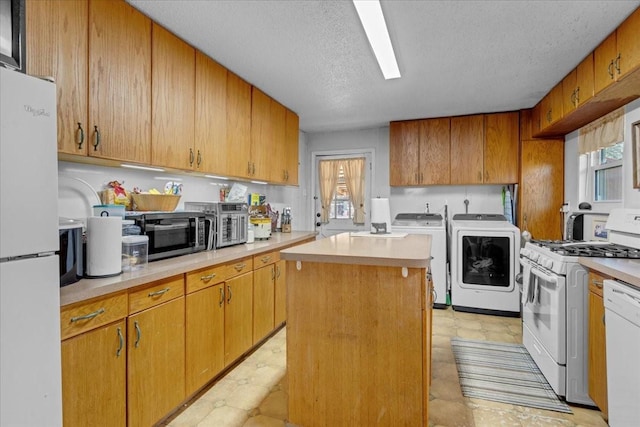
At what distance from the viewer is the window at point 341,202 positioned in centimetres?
485

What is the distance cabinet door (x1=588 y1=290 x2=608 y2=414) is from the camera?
174 cm

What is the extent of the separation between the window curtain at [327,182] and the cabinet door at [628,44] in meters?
3.33

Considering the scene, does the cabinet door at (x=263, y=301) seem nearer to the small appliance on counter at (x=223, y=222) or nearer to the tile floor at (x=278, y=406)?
the tile floor at (x=278, y=406)

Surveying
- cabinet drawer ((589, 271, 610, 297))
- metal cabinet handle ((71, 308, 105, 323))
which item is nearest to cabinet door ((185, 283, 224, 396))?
metal cabinet handle ((71, 308, 105, 323))

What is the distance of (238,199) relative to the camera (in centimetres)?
319

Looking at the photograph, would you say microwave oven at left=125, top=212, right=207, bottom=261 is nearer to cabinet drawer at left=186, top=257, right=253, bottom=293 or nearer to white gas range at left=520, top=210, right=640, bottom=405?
cabinet drawer at left=186, top=257, right=253, bottom=293

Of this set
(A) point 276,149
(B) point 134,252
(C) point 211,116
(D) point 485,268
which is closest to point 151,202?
(B) point 134,252

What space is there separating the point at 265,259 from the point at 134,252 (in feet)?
3.70

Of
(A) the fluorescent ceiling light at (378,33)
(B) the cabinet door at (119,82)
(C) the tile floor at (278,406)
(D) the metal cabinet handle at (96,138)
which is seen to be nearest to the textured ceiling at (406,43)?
(A) the fluorescent ceiling light at (378,33)

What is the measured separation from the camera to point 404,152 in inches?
169

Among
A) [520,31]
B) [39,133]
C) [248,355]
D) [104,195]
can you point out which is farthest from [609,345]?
[104,195]

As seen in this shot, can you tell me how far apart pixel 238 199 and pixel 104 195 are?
4.28ft

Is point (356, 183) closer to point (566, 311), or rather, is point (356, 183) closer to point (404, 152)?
point (404, 152)

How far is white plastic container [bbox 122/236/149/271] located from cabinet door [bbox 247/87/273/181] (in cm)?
135
